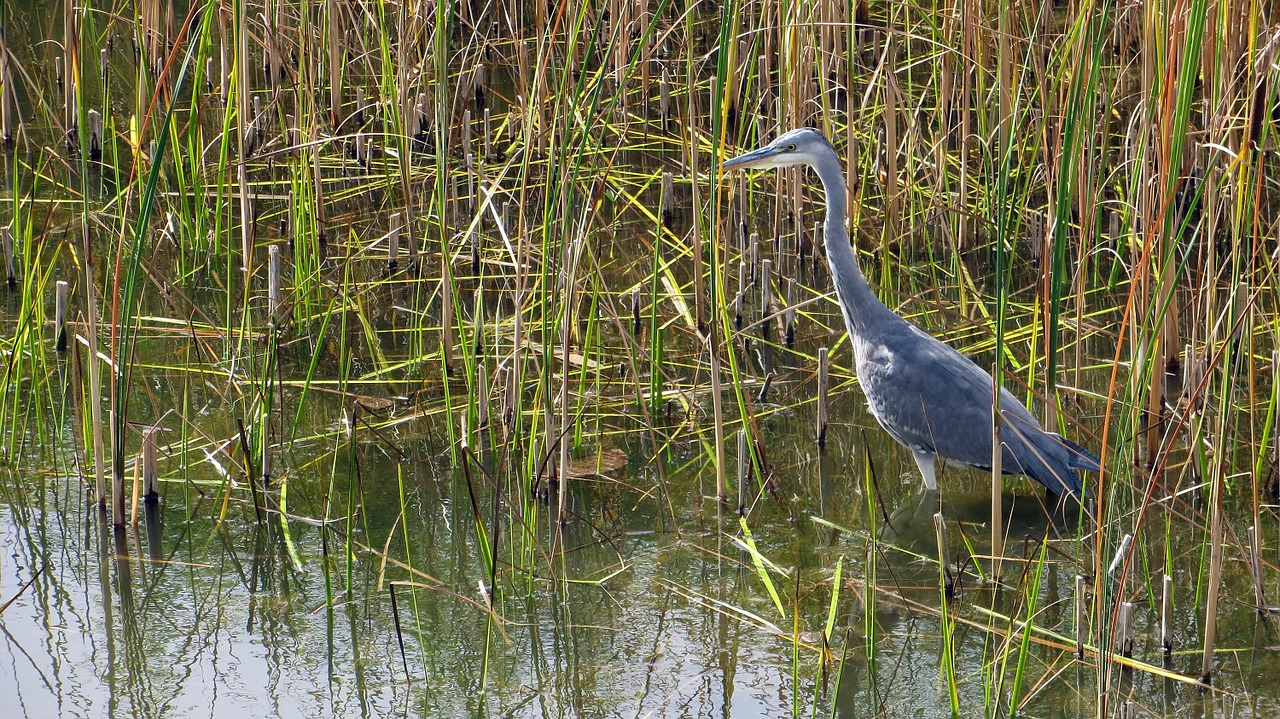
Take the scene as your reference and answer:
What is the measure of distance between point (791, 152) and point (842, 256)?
342mm

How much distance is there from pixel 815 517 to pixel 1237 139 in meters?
1.66

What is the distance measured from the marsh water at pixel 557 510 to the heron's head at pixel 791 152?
0.29 meters

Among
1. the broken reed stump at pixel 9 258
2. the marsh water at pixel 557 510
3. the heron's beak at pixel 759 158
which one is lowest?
the marsh water at pixel 557 510

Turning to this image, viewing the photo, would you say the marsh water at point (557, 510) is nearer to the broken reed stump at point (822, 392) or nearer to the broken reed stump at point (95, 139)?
the broken reed stump at point (822, 392)

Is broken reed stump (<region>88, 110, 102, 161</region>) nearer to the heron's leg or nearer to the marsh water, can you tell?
the marsh water

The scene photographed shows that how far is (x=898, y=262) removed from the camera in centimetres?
527

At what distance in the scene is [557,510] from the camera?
3.75 meters

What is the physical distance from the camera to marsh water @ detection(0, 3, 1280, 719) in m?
2.97

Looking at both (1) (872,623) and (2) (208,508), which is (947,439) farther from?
(2) (208,508)

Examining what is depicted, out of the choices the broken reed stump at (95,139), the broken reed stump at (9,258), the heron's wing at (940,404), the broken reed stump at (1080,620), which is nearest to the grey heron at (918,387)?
the heron's wing at (940,404)

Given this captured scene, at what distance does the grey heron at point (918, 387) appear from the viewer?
3.77 meters

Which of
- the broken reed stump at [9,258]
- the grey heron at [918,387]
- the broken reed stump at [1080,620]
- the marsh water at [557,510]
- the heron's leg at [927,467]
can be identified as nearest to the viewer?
the broken reed stump at [1080,620]

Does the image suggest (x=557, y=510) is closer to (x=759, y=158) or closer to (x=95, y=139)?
(x=759, y=158)

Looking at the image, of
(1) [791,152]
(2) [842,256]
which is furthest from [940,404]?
(1) [791,152]
